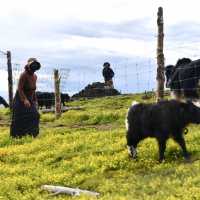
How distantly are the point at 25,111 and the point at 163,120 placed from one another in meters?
7.19

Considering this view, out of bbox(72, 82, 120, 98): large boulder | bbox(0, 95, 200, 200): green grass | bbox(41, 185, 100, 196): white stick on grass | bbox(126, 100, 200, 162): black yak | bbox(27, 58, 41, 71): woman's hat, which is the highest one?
bbox(27, 58, 41, 71): woman's hat

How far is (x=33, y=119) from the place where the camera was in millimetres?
21875

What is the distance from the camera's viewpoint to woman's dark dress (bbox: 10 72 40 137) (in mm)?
20941

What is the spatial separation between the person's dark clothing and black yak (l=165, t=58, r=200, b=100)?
55.7 ft

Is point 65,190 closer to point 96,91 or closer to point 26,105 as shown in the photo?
point 26,105

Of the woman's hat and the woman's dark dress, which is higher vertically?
the woman's hat

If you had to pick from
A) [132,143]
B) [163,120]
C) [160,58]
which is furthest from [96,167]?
[160,58]

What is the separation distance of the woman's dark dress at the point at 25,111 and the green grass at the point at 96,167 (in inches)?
18.6

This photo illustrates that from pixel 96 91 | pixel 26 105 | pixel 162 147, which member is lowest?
pixel 162 147

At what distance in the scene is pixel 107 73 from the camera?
40.5 m

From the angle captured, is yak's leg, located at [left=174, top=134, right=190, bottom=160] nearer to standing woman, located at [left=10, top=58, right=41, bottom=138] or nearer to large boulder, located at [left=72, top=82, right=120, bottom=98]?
standing woman, located at [left=10, top=58, right=41, bottom=138]

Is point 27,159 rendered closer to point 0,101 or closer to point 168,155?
point 168,155

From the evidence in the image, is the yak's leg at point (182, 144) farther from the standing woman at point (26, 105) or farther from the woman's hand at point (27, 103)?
the woman's hand at point (27, 103)

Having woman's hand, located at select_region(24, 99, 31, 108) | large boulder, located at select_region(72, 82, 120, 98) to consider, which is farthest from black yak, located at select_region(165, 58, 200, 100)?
large boulder, located at select_region(72, 82, 120, 98)
